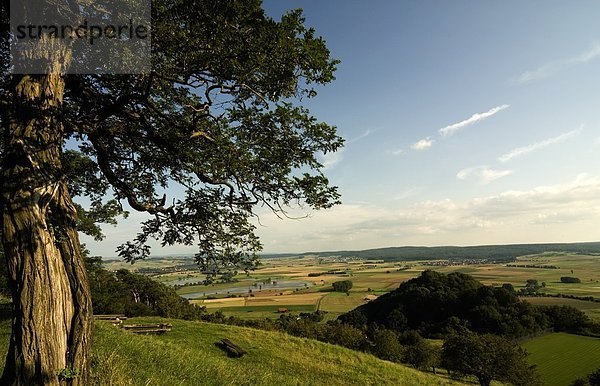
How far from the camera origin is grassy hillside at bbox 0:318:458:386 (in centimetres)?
957

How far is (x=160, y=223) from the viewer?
10734 millimetres

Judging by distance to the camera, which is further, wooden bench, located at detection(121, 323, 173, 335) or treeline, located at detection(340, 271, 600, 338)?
treeline, located at detection(340, 271, 600, 338)

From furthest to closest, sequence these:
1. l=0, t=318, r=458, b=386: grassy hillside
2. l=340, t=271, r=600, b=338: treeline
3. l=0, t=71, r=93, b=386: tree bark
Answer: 1. l=340, t=271, r=600, b=338: treeline
2. l=0, t=318, r=458, b=386: grassy hillside
3. l=0, t=71, r=93, b=386: tree bark

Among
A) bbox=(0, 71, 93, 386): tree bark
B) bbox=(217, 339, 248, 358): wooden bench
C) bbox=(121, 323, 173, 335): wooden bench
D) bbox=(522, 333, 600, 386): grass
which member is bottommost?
bbox=(522, 333, 600, 386): grass

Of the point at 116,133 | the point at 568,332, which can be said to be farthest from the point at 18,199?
the point at 568,332

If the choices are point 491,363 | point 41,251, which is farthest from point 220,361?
point 491,363

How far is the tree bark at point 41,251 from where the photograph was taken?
6.21 m

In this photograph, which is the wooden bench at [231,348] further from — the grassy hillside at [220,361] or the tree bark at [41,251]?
the tree bark at [41,251]

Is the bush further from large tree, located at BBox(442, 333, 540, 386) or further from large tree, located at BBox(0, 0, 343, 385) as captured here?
large tree, located at BBox(0, 0, 343, 385)

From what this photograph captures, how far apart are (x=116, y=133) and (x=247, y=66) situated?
5.51 m

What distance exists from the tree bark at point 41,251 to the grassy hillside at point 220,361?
5.14ft

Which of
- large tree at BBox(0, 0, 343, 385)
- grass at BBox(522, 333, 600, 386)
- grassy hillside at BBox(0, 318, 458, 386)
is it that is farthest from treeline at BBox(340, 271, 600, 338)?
large tree at BBox(0, 0, 343, 385)

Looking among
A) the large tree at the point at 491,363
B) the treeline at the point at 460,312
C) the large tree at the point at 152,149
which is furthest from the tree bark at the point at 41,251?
the treeline at the point at 460,312

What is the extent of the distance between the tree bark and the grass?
75070mm
